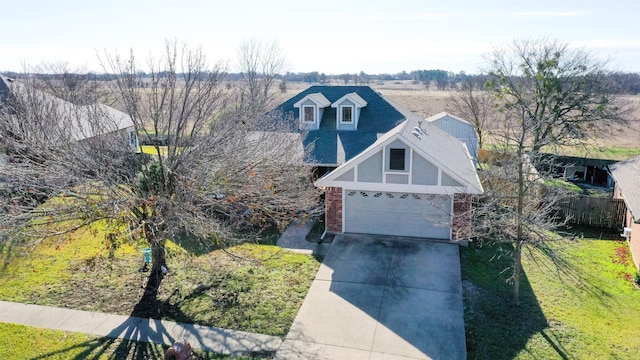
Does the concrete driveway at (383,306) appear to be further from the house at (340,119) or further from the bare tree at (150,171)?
the house at (340,119)

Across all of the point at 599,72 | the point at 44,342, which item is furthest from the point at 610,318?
the point at 599,72

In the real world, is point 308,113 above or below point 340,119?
above

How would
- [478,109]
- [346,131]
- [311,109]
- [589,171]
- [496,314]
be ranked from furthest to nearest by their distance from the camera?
1. [478,109]
2. [589,171]
3. [311,109]
4. [346,131]
5. [496,314]

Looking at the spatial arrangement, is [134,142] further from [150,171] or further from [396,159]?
[396,159]

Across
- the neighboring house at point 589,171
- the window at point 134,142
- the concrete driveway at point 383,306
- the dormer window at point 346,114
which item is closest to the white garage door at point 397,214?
the concrete driveway at point 383,306

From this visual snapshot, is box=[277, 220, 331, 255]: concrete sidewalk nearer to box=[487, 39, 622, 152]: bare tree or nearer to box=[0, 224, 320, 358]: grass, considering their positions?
box=[0, 224, 320, 358]: grass

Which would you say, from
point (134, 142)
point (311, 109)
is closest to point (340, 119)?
point (311, 109)

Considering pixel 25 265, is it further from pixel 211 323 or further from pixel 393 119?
pixel 393 119

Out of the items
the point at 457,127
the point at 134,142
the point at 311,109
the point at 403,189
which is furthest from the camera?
the point at 457,127
